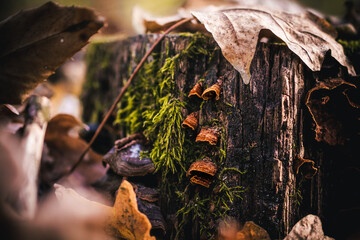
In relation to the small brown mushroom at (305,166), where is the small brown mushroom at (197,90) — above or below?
above

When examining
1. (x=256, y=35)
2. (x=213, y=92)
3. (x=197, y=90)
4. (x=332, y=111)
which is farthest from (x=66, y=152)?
(x=332, y=111)

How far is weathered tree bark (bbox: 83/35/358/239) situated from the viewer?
151 centimetres

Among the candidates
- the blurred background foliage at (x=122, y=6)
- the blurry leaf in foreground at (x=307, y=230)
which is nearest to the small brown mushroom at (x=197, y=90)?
the blurry leaf in foreground at (x=307, y=230)

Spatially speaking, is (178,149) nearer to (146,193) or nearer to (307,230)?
(146,193)

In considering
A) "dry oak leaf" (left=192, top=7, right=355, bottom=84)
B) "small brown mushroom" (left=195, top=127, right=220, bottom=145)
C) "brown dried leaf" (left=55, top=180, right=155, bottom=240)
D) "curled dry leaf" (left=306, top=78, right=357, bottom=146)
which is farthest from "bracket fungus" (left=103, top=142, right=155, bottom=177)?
"curled dry leaf" (left=306, top=78, right=357, bottom=146)

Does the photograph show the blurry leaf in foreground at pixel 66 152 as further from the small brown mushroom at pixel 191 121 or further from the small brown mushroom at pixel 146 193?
the small brown mushroom at pixel 191 121

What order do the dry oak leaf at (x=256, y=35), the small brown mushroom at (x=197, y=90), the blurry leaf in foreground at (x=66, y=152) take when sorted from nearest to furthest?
the dry oak leaf at (x=256, y=35) → the small brown mushroom at (x=197, y=90) → the blurry leaf in foreground at (x=66, y=152)

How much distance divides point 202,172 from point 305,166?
2.42 feet

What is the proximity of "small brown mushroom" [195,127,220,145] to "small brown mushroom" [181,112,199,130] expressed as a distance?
7 cm

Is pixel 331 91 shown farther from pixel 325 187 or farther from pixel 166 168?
pixel 166 168

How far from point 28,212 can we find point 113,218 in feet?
1.60

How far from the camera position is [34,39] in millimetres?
1338

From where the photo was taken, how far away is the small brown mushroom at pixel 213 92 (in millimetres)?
1546

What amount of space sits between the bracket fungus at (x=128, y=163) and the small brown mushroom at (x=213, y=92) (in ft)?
2.28
